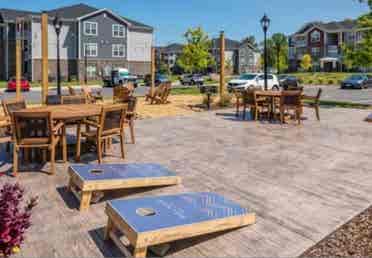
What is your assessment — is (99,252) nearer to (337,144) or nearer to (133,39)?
(337,144)

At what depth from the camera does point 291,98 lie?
11.1 m

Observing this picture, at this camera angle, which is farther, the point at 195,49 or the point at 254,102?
the point at 195,49

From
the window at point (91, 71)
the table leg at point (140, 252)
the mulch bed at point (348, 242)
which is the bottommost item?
the mulch bed at point (348, 242)

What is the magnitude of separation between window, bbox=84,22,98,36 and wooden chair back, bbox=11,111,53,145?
152ft

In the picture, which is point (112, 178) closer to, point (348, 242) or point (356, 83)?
point (348, 242)

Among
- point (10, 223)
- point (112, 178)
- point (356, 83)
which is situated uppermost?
point (356, 83)

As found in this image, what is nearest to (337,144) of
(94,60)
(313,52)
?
(94,60)

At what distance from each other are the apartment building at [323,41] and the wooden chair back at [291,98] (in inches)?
2669

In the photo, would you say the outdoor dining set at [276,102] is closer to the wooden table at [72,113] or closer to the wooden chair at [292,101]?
the wooden chair at [292,101]

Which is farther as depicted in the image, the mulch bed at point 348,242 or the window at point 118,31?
the window at point 118,31

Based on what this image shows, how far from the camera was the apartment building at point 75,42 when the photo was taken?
4719 centimetres

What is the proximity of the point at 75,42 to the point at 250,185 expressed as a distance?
1882 inches

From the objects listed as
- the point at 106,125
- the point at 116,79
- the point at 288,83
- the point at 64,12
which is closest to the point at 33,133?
the point at 106,125

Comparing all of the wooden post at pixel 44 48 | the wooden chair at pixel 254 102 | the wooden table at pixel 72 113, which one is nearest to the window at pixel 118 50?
the wooden chair at pixel 254 102
